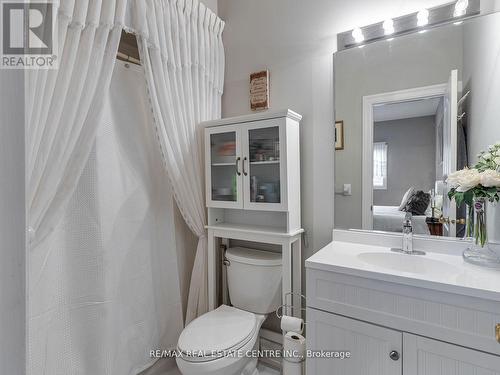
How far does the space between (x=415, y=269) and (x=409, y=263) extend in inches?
1.5

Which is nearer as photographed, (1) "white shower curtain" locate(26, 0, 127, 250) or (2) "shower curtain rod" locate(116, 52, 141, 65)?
A: (1) "white shower curtain" locate(26, 0, 127, 250)

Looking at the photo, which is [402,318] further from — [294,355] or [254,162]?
[254,162]

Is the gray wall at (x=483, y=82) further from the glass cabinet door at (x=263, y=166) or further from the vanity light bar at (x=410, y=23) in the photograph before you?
the glass cabinet door at (x=263, y=166)

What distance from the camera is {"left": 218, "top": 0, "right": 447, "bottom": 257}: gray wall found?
1626mm

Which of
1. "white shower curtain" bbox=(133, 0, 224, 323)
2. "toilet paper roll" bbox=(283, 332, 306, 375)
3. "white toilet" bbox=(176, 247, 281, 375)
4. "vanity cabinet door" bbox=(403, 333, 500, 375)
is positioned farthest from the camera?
"white shower curtain" bbox=(133, 0, 224, 323)

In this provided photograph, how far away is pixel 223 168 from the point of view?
1.81m

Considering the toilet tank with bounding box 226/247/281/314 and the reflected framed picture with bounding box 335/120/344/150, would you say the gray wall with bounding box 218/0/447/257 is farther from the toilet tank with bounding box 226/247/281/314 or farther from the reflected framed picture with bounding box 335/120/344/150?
the toilet tank with bounding box 226/247/281/314

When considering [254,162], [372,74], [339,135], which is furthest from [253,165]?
[372,74]

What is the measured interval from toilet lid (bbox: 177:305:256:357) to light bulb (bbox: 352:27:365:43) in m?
1.69

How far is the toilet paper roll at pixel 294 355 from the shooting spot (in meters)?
1.35

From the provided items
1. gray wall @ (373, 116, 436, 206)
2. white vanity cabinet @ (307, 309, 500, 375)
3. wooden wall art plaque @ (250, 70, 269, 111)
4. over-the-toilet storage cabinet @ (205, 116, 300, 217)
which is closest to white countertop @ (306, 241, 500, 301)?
white vanity cabinet @ (307, 309, 500, 375)

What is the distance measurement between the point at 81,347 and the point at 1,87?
1376 mm

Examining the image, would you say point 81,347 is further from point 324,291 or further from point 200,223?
point 324,291

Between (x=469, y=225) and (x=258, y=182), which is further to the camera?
(x=258, y=182)
